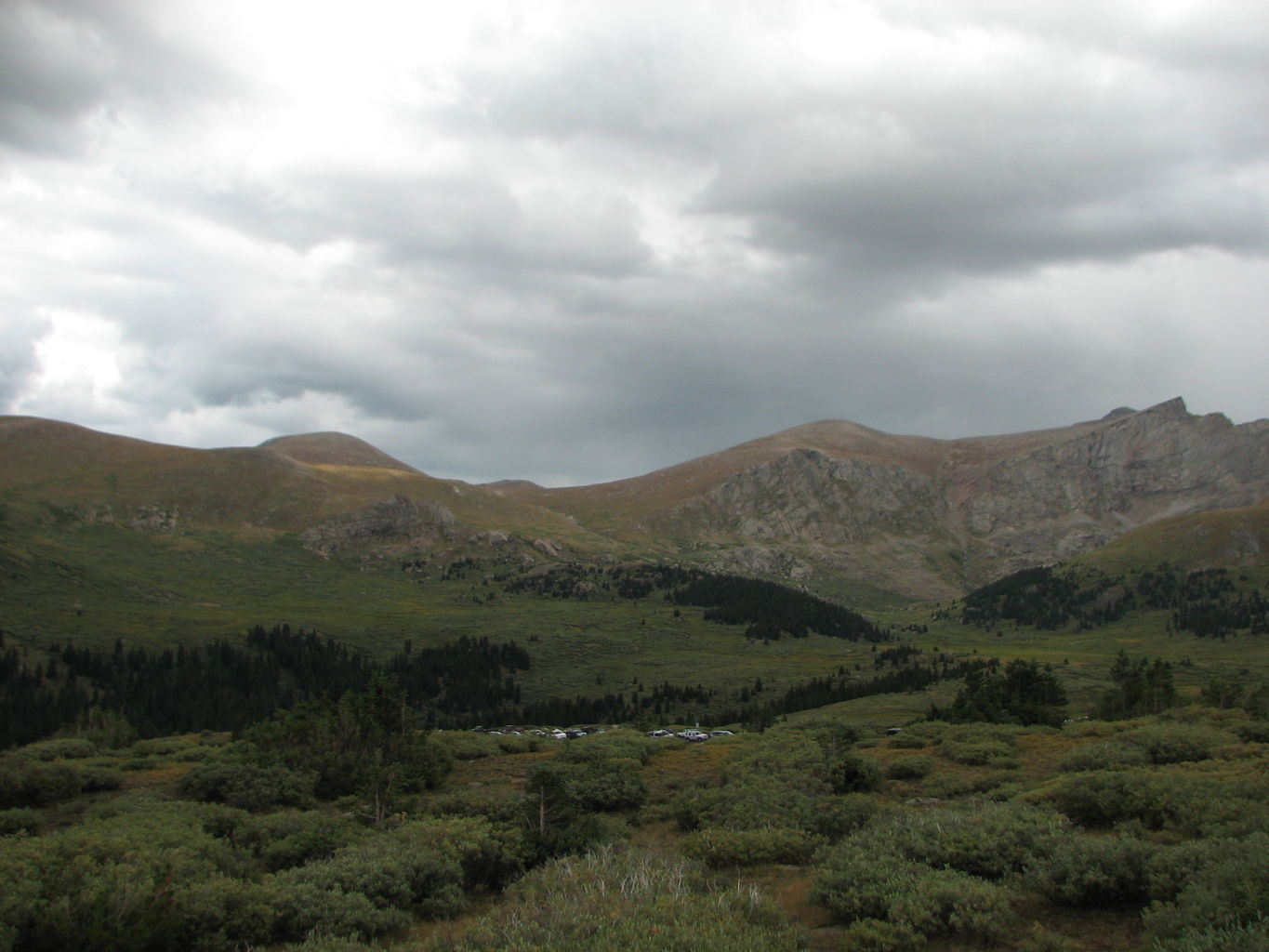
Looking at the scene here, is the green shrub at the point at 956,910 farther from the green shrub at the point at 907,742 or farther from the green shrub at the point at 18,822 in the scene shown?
the green shrub at the point at 907,742

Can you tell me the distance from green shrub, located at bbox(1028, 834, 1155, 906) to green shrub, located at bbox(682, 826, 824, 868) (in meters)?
7.60

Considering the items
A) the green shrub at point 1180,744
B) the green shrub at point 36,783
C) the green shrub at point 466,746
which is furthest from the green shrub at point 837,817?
the green shrub at point 36,783

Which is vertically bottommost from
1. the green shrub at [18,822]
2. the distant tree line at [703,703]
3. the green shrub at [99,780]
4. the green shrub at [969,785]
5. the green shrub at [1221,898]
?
the distant tree line at [703,703]

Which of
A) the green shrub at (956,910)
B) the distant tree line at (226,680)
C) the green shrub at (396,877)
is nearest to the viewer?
the green shrub at (956,910)

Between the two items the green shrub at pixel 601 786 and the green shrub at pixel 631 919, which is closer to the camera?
the green shrub at pixel 631 919

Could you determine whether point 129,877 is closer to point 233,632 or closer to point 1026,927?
point 1026,927

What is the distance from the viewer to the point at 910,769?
124 ft

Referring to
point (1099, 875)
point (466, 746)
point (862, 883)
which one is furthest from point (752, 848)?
point (466, 746)

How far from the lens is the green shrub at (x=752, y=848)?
2192 centimetres

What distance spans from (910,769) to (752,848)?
1913 cm

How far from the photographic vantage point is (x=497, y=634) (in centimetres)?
18988

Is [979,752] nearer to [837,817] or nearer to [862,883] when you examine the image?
[837,817]

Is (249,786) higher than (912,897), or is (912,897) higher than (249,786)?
(912,897)

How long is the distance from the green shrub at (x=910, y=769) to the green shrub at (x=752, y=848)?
16867 mm
